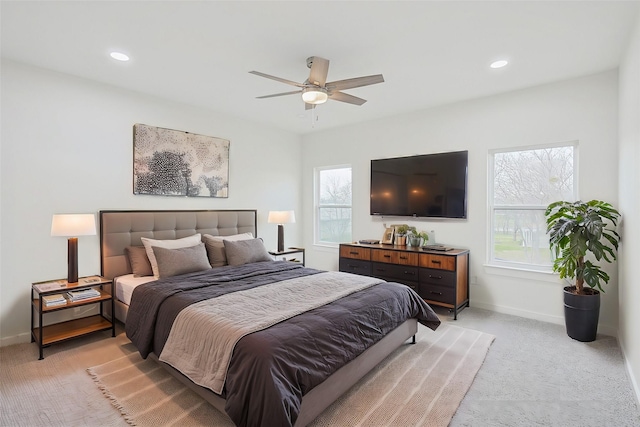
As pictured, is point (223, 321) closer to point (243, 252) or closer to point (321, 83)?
point (243, 252)

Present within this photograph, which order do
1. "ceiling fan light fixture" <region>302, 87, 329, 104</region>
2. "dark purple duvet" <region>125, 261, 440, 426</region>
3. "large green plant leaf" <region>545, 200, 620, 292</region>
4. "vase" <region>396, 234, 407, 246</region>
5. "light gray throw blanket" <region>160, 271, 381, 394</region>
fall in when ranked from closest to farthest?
"dark purple duvet" <region>125, 261, 440, 426</region>, "light gray throw blanket" <region>160, 271, 381, 394</region>, "ceiling fan light fixture" <region>302, 87, 329, 104</region>, "large green plant leaf" <region>545, 200, 620, 292</region>, "vase" <region>396, 234, 407, 246</region>

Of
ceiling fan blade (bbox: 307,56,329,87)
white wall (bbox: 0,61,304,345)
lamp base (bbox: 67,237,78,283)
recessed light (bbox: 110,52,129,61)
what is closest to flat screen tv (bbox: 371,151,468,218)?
ceiling fan blade (bbox: 307,56,329,87)

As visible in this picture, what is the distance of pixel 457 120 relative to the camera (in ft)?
14.4

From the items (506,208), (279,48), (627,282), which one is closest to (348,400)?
(627,282)

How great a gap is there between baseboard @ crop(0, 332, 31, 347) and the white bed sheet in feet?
2.79

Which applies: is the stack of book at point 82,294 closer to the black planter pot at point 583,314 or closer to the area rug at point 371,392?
the area rug at point 371,392

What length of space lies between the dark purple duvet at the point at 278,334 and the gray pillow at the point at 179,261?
0.47 feet

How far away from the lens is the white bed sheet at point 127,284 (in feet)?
10.6

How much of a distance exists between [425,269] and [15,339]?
177 inches

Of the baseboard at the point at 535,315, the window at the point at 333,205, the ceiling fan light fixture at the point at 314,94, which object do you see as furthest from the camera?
the window at the point at 333,205

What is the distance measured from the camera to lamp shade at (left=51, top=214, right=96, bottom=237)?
9.89 feet

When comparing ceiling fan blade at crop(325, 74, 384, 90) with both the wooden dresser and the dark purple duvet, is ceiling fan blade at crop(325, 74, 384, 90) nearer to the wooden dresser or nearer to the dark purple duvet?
the dark purple duvet

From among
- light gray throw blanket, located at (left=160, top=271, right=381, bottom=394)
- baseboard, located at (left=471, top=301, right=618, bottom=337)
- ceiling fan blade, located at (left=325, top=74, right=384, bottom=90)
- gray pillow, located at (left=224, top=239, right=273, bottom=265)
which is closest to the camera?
light gray throw blanket, located at (left=160, top=271, right=381, bottom=394)

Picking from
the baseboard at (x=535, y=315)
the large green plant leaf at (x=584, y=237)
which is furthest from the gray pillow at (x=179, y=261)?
the large green plant leaf at (x=584, y=237)
